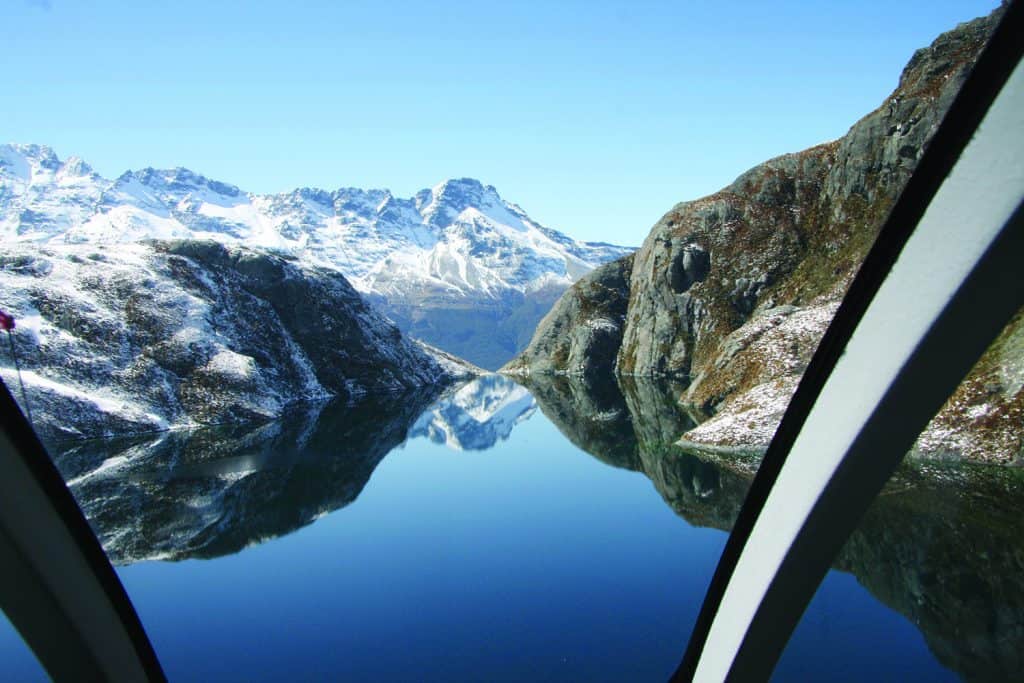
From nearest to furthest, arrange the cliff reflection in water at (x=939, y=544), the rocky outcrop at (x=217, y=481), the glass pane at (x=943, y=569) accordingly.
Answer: the glass pane at (x=943, y=569) < the cliff reflection in water at (x=939, y=544) < the rocky outcrop at (x=217, y=481)

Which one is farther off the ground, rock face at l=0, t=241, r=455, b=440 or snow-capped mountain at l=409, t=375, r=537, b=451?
rock face at l=0, t=241, r=455, b=440

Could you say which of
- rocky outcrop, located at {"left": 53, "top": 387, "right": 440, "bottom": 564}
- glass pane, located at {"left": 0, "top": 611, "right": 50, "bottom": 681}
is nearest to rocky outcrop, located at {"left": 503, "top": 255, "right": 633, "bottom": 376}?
rocky outcrop, located at {"left": 53, "top": 387, "right": 440, "bottom": 564}

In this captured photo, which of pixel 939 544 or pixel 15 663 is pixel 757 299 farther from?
pixel 15 663

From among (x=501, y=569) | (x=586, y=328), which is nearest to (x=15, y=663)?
(x=501, y=569)

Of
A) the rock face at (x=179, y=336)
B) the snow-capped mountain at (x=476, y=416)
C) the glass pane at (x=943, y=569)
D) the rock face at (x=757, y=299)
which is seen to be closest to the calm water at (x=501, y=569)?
the glass pane at (x=943, y=569)

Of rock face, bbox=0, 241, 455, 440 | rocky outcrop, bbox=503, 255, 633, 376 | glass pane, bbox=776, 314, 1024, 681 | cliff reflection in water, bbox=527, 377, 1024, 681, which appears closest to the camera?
glass pane, bbox=776, 314, 1024, 681

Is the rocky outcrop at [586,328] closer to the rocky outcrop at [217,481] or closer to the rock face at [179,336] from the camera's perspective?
the rock face at [179,336]

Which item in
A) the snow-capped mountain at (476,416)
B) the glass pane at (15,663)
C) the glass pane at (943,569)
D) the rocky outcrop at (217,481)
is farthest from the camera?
the snow-capped mountain at (476,416)

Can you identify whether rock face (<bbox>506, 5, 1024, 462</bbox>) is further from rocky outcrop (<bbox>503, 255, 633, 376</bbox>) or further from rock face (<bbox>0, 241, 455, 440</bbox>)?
rock face (<bbox>0, 241, 455, 440</bbox>)
